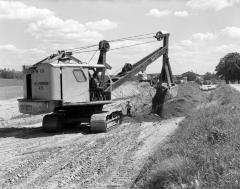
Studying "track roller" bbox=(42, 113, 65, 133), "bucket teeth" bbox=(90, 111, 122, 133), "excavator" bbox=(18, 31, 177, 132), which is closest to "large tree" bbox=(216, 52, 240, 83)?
"excavator" bbox=(18, 31, 177, 132)

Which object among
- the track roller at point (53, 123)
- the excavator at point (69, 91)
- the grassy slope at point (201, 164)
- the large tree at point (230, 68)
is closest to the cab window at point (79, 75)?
the excavator at point (69, 91)

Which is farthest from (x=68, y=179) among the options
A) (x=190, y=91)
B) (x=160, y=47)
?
(x=190, y=91)

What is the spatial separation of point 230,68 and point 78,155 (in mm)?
79904

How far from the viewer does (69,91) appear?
47.3ft

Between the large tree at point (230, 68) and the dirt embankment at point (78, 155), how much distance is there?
72841 mm

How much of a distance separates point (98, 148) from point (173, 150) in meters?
3.31

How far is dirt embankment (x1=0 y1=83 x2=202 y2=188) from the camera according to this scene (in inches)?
318

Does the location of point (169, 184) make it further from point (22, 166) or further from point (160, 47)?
point (160, 47)

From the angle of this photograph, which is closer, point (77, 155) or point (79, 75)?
point (77, 155)

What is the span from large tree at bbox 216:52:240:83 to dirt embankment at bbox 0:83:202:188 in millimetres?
72841

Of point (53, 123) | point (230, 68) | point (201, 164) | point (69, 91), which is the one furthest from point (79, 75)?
point (230, 68)

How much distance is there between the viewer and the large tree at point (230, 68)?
8536 centimetres

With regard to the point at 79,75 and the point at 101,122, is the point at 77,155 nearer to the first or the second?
the point at 101,122

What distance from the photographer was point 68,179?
26.7 ft
